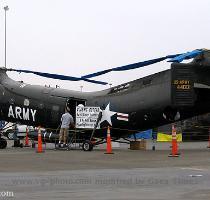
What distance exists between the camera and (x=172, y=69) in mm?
19562

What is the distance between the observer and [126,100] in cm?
2152

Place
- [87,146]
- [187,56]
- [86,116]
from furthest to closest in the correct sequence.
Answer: [86,116] → [87,146] → [187,56]

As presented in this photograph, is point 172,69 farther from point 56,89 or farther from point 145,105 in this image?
point 56,89

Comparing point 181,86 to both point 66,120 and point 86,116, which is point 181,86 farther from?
point 66,120

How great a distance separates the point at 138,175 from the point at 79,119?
10.7 metres

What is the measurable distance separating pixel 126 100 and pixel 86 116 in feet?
6.43

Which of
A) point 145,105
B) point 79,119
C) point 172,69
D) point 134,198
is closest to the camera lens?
point 134,198

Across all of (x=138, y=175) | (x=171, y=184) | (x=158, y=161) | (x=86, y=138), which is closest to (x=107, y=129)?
(x=86, y=138)

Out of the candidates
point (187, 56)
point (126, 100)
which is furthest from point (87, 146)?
point (187, 56)

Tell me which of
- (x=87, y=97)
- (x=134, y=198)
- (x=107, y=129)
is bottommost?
(x=134, y=198)

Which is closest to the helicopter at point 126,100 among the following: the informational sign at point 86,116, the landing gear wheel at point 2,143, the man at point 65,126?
the landing gear wheel at point 2,143

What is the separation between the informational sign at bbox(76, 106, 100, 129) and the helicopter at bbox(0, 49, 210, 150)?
204 millimetres

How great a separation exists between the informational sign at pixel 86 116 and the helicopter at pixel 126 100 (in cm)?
20

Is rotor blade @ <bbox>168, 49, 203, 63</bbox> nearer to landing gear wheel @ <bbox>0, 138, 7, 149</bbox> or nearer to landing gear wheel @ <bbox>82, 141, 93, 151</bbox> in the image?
landing gear wheel @ <bbox>82, 141, 93, 151</bbox>
